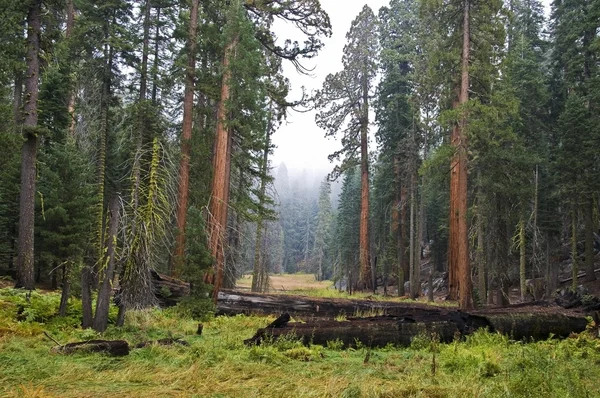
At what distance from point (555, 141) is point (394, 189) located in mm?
11483

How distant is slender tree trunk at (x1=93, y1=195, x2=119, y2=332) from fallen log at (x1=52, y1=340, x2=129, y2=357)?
1.70m

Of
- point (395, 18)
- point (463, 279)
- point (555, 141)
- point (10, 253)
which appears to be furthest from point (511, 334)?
point (395, 18)

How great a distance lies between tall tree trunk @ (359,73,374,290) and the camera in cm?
2789

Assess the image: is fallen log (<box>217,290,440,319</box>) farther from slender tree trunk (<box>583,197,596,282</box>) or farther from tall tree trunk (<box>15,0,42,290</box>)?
slender tree trunk (<box>583,197,596,282</box>)

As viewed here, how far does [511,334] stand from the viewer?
952 centimetres

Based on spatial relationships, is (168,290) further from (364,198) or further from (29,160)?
(364,198)

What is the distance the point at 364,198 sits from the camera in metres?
28.1

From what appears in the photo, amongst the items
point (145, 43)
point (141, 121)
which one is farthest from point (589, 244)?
point (145, 43)

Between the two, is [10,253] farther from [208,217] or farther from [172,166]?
[172,166]

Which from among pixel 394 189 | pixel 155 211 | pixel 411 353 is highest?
pixel 394 189

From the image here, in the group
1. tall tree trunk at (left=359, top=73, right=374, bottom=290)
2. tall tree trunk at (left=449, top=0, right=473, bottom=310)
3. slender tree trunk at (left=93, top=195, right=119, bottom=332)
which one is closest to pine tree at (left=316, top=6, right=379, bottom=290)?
tall tree trunk at (left=359, top=73, right=374, bottom=290)

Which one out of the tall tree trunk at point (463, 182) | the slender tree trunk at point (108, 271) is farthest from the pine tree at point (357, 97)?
the slender tree trunk at point (108, 271)

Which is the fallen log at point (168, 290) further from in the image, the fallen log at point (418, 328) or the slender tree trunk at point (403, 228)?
the slender tree trunk at point (403, 228)

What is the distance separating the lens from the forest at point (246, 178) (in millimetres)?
6812
